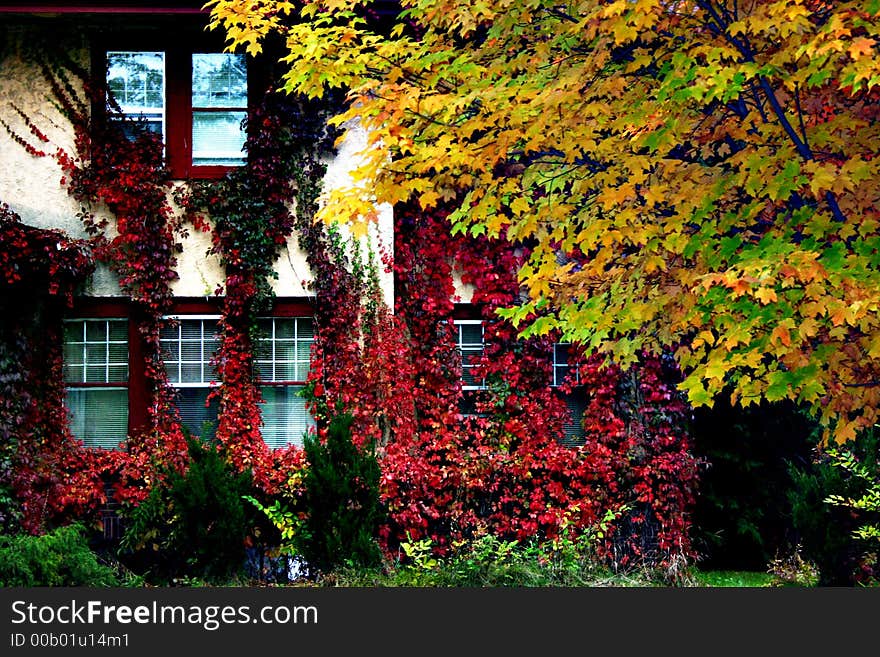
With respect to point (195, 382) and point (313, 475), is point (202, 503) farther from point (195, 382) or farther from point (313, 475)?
point (195, 382)

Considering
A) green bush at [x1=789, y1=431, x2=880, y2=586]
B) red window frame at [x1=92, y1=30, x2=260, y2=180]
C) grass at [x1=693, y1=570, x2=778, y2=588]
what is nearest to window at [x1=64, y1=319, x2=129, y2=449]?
red window frame at [x1=92, y1=30, x2=260, y2=180]

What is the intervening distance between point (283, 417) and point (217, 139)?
332cm

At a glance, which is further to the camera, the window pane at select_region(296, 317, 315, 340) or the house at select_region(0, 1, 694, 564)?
the window pane at select_region(296, 317, 315, 340)

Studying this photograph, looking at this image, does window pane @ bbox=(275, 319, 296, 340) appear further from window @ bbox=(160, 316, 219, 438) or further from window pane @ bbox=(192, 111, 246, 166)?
window pane @ bbox=(192, 111, 246, 166)

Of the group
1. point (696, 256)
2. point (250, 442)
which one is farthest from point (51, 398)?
point (696, 256)

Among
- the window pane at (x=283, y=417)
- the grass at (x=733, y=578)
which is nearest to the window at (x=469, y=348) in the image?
the window pane at (x=283, y=417)

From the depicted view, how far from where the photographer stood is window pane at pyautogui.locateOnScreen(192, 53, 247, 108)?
11.5 metres

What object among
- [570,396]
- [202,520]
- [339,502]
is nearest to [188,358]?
[202,520]

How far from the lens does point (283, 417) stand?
11.2m

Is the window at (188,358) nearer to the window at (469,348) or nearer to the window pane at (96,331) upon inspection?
the window pane at (96,331)

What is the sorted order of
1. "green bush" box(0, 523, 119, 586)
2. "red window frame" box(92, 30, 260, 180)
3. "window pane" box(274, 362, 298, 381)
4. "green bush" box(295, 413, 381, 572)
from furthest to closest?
"red window frame" box(92, 30, 260, 180) < "window pane" box(274, 362, 298, 381) < "green bush" box(295, 413, 381, 572) < "green bush" box(0, 523, 119, 586)

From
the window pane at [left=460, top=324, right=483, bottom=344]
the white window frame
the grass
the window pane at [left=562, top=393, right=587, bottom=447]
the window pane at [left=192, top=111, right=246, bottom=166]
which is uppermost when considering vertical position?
the window pane at [left=192, top=111, right=246, bottom=166]

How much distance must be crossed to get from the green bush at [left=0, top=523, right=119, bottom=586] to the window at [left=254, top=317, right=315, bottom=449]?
2.77 m

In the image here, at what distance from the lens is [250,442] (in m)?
11.0
